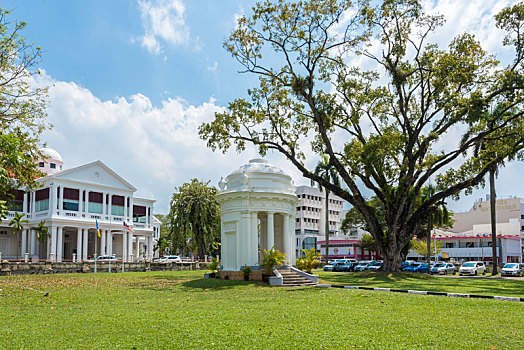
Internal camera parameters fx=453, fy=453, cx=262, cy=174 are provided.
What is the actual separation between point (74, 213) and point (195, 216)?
13459 millimetres

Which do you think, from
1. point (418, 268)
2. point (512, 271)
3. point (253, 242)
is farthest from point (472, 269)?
point (253, 242)

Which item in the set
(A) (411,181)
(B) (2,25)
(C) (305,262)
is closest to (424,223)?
(A) (411,181)

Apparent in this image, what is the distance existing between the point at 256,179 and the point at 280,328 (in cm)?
1579

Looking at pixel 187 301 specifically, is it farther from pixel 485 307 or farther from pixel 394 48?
pixel 394 48

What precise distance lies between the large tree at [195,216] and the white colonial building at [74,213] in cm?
520

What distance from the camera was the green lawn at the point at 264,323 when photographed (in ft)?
28.1

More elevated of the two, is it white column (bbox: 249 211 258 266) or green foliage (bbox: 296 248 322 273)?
white column (bbox: 249 211 258 266)

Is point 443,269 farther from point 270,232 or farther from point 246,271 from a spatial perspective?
→ point 246,271

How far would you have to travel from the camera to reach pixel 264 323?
10.5 metres

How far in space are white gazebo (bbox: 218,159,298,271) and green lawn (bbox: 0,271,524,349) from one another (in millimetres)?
8232

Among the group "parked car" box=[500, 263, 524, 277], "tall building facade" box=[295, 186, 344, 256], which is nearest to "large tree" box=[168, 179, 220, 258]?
"parked car" box=[500, 263, 524, 277]

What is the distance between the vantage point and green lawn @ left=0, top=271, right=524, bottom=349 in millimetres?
8570

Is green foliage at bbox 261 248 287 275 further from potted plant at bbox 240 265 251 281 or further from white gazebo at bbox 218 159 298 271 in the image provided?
white gazebo at bbox 218 159 298 271

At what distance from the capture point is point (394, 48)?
2962cm
